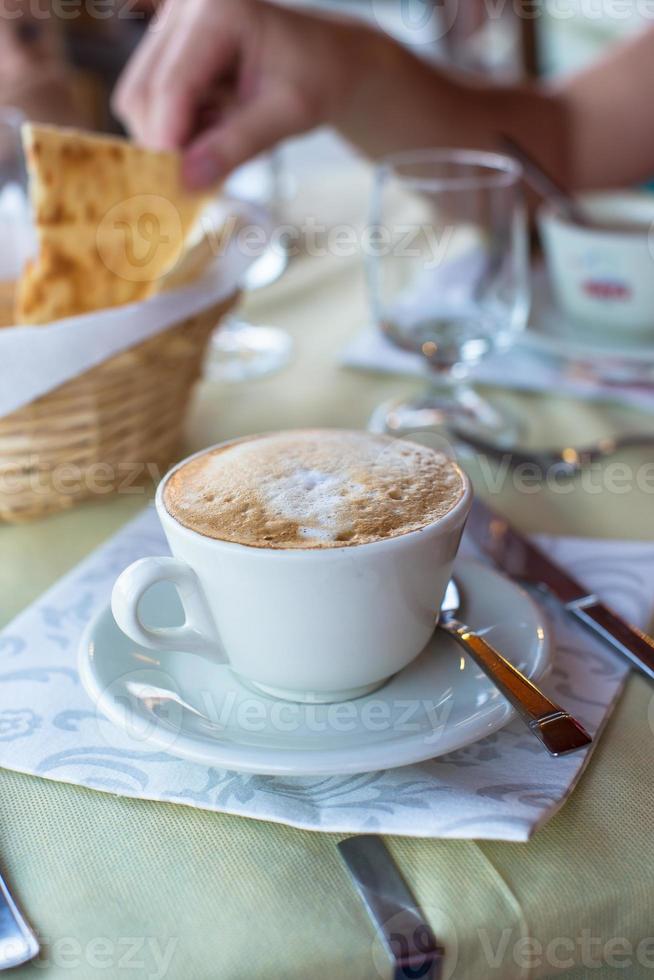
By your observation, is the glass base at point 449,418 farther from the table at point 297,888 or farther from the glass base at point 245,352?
the table at point 297,888

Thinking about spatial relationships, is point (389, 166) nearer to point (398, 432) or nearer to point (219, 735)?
point (398, 432)

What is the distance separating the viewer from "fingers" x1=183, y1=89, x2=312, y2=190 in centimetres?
84

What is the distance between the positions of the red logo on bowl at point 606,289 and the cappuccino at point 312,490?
0.43m

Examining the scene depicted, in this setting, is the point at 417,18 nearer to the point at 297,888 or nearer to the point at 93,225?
the point at 93,225

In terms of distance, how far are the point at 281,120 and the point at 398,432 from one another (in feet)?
1.22

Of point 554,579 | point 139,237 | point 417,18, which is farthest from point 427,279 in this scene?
point 417,18

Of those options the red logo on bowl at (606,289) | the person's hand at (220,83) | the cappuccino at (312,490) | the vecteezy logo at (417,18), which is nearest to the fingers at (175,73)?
the person's hand at (220,83)

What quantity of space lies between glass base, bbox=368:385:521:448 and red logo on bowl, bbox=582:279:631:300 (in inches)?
5.3

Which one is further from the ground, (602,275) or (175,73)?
(175,73)

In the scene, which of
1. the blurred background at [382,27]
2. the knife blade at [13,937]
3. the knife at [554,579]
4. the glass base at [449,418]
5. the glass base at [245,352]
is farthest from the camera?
the blurred background at [382,27]

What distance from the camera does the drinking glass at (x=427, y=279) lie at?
776 mm

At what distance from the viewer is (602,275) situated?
2.74ft

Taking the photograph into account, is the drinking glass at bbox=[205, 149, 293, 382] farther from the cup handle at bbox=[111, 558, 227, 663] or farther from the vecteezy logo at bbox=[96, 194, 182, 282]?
the cup handle at bbox=[111, 558, 227, 663]

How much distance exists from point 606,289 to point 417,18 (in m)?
3.93
